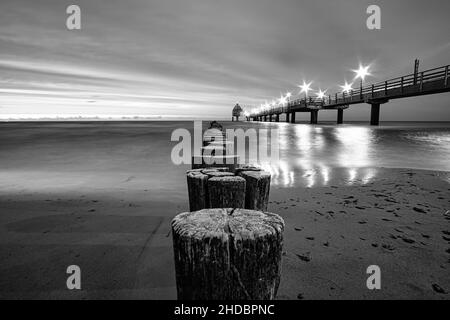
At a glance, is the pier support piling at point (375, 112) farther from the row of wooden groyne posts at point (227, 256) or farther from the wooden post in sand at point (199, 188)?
the row of wooden groyne posts at point (227, 256)

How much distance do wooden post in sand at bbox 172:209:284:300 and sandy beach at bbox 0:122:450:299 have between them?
3.91ft

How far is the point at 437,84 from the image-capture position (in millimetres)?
21234

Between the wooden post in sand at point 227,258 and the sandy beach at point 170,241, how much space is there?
1.19 m

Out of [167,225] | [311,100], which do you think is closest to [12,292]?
[167,225]

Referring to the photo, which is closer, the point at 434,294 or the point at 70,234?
the point at 434,294

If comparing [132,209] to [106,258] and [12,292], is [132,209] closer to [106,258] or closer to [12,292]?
[106,258]

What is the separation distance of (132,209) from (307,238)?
10.3 feet

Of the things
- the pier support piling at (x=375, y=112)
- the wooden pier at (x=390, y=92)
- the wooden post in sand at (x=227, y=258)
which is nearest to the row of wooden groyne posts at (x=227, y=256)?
the wooden post in sand at (x=227, y=258)

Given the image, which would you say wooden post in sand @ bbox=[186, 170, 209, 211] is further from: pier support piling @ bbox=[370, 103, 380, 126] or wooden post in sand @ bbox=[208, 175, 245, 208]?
pier support piling @ bbox=[370, 103, 380, 126]

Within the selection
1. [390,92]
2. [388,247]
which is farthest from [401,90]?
[388,247]

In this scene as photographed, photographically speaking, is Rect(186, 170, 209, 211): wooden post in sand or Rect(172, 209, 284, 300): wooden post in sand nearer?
Rect(172, 209, 284, 300): wooden post in sand

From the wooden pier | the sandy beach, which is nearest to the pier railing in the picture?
the wooden pier

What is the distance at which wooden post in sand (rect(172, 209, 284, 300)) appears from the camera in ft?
4.39
